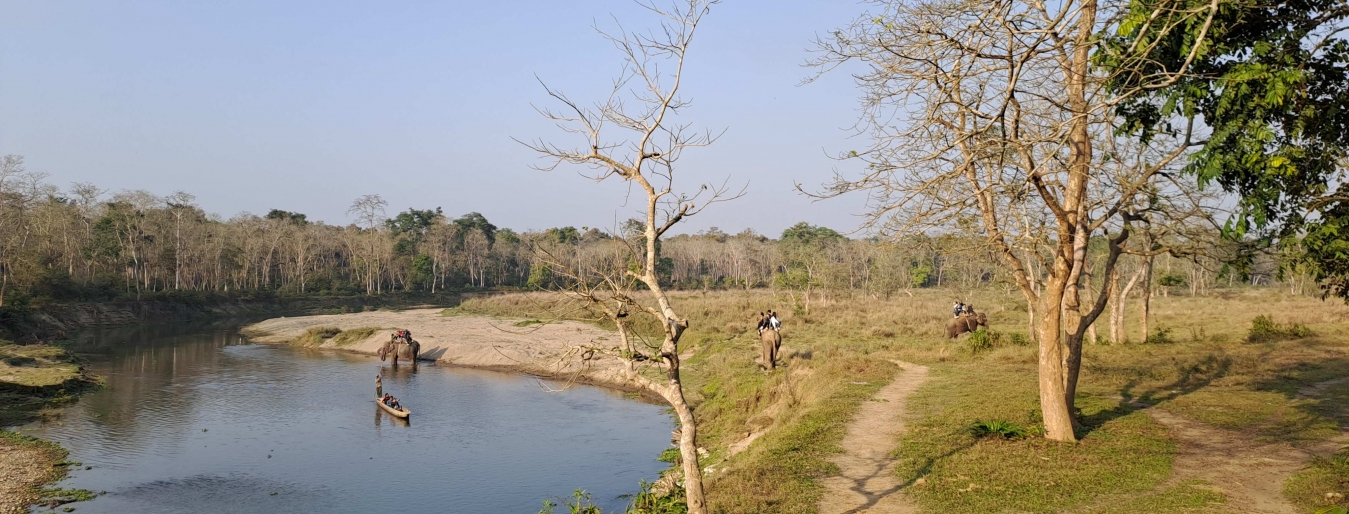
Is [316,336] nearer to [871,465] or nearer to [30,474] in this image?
[30,474]

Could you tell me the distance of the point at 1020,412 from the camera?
44.4 ft

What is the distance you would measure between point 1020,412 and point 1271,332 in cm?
1484

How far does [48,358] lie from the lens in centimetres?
3186

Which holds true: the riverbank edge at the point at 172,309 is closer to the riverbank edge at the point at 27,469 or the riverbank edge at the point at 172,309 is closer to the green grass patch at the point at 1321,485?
the riverbank edge at the point at 27,469

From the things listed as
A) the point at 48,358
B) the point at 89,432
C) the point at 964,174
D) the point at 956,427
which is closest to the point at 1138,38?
the point at 964,174

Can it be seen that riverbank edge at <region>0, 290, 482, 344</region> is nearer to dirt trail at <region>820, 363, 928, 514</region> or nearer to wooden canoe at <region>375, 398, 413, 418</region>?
wooden canoe at <region>375, 398, 413, 418</region>

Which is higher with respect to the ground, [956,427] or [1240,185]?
[1240,185]

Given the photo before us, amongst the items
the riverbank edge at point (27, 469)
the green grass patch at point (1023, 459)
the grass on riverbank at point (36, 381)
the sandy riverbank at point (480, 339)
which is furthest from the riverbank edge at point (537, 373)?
the grass on riverbank at point (36, 381)

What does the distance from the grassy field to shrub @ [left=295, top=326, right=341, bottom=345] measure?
76.1 feet

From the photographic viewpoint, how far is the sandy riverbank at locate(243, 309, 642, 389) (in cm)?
3196

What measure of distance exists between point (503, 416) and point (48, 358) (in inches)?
816

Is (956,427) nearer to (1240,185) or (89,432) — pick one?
(1240,185)

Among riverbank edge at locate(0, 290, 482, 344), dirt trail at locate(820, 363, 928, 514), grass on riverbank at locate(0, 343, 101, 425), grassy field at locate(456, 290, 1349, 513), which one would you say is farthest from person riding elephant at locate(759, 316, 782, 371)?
riverbank edge at locate(0, 290, 482, 344)

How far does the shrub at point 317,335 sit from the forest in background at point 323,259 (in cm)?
1140
